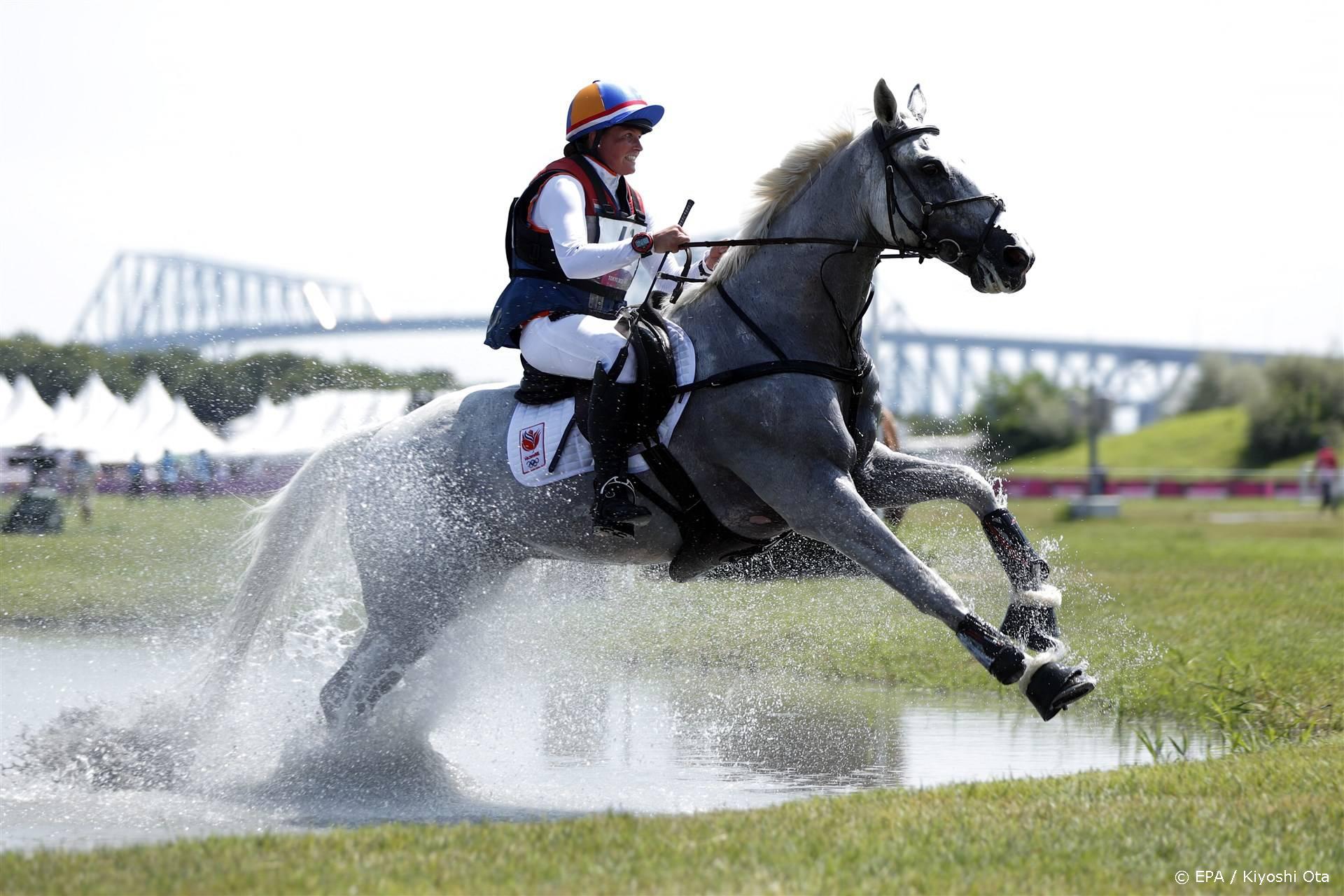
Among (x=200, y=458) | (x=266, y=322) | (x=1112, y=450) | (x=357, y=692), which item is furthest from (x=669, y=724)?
(x=266, y=322)

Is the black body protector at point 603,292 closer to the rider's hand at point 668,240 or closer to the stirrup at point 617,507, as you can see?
the stirrup at point 617,507

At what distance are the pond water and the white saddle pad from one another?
1292 mm

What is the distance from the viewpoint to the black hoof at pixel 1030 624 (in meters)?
6.60

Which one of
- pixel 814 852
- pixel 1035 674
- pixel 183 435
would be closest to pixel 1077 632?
pixel 1035 674

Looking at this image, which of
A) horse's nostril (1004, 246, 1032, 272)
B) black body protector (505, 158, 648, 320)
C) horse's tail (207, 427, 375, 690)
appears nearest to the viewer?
horse's nostril (1004, 246, 1032, 272)

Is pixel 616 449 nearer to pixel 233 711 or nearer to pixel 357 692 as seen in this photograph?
pixel 357 692

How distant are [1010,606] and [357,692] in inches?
124

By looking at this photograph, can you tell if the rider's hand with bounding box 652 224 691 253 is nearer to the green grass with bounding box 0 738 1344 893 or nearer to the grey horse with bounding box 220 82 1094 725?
the grey horse with bounding box 220 82 1094 725

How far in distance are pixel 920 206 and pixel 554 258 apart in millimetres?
1762

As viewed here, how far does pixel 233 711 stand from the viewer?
765 cm

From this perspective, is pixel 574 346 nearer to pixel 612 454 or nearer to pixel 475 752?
pixel 612 454

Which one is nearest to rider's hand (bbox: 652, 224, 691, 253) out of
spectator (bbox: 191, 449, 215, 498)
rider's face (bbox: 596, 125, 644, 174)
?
rider's face (bbox: 596, 125, 644, 174)

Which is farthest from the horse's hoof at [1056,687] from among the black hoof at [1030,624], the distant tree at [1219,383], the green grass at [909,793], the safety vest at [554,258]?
the distant tree at [1219,383]

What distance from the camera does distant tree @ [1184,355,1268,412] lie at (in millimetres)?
97938
